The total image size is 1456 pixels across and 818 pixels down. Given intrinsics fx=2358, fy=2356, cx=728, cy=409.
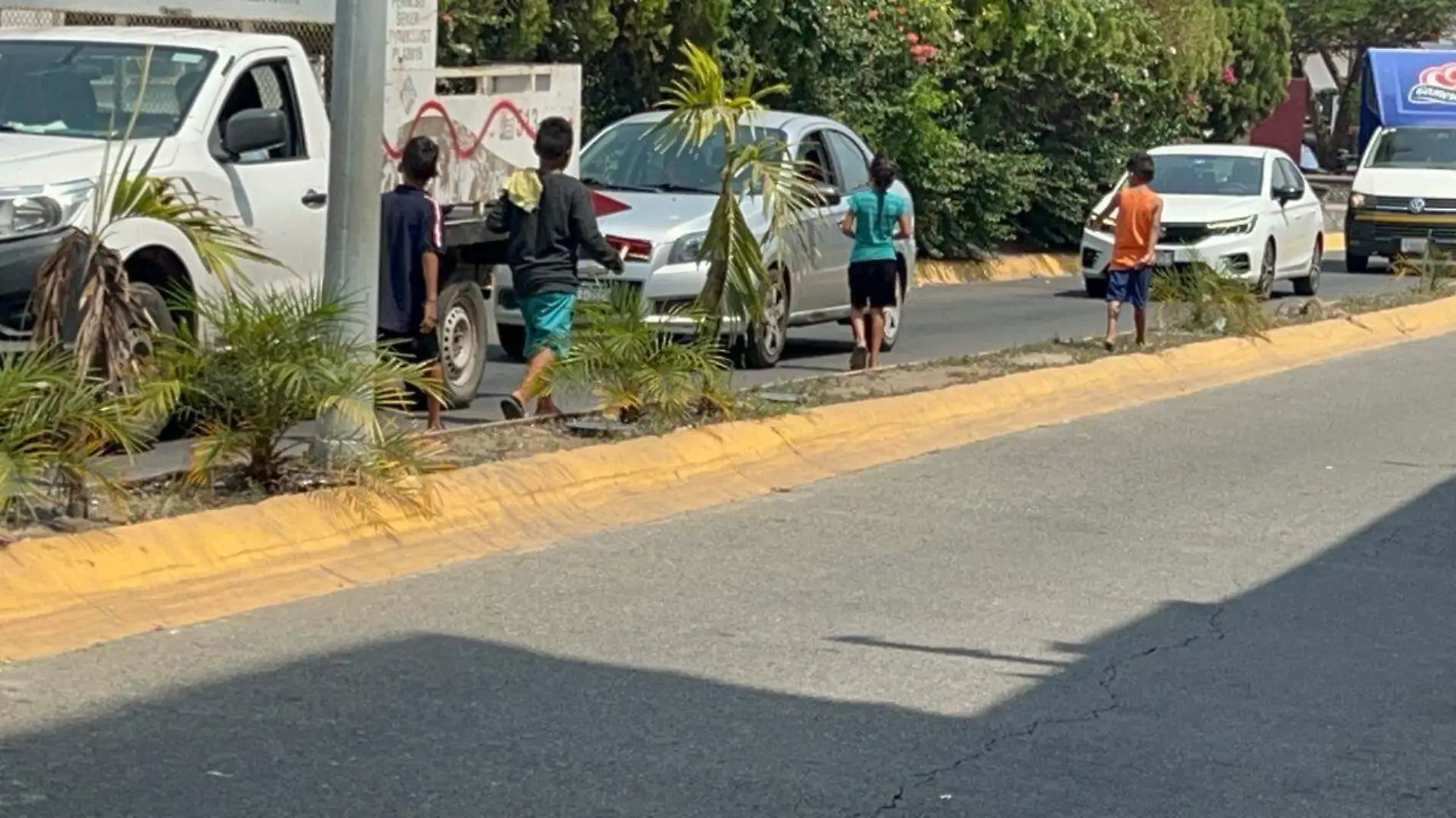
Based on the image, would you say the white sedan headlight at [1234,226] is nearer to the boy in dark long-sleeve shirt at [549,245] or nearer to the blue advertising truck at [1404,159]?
the blue advertising truck at [1404,159]

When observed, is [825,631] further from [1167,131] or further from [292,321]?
[1167,131]

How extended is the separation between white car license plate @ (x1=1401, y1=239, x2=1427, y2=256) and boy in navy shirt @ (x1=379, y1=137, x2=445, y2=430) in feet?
74.7

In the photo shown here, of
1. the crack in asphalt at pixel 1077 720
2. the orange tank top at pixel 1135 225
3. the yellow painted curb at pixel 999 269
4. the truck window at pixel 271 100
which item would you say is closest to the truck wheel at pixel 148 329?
the truck window at pixel 271 100

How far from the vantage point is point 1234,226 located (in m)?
24.1

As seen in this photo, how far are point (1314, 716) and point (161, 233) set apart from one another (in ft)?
18.0

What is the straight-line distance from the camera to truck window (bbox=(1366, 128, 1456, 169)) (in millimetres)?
32375

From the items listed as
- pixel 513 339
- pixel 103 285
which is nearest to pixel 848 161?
pixel 513 339

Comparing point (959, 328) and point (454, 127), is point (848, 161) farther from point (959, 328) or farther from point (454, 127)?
point (454, 127)

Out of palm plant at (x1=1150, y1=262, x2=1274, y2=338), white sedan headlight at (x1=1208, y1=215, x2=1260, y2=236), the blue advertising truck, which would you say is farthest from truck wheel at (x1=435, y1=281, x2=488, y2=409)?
the blue advertising truck

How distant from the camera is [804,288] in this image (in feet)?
53.2

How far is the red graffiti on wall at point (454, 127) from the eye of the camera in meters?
12.6

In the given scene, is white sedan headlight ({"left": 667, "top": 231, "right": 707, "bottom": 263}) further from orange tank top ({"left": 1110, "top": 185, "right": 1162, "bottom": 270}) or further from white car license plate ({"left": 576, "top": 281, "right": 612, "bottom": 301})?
orange tank top ({"left": 1110, "top": 185, "right": 1162, "bottom": 270})

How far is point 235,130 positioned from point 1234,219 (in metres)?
15.5

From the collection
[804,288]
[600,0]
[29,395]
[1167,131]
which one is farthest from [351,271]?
[1167,131]
